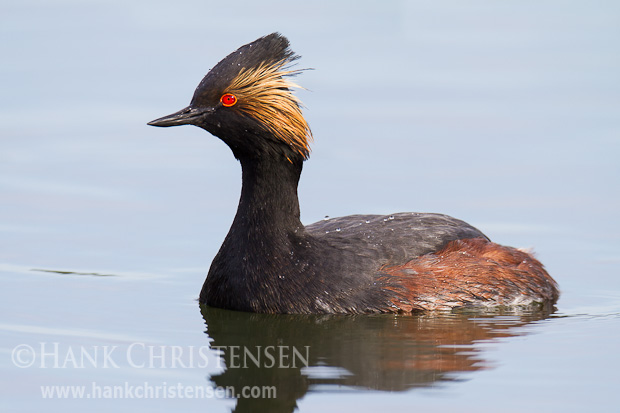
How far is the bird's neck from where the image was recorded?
583 inches

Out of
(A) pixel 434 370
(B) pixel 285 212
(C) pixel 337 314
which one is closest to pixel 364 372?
(A) pixel 434 370

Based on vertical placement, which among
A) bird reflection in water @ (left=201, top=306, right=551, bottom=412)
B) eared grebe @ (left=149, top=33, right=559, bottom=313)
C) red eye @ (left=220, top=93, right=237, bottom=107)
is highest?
red eye @ (left=220, top=93, right=237, bottom=107)

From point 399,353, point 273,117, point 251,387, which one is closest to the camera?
point 251,387

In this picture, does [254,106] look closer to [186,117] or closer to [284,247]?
[186,117]

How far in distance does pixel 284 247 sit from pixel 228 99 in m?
1.77

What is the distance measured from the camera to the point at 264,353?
13.2 meters

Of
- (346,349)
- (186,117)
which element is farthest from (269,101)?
(346,349)

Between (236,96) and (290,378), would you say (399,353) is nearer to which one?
Answer: (290,378)

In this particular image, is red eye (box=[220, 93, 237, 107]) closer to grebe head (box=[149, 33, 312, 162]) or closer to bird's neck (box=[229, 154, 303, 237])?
grebe head (box=[149, 33, 312, 162])

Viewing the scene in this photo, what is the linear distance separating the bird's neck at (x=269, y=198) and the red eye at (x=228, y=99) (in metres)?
0.68

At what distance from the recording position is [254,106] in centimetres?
1454

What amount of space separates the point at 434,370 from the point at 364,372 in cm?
68

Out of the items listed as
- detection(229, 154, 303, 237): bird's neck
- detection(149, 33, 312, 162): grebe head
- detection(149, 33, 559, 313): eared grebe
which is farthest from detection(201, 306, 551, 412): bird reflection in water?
detection(149, 33, 312, 162): grebe head

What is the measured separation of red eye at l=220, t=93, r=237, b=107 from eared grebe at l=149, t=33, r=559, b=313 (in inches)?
0.4
